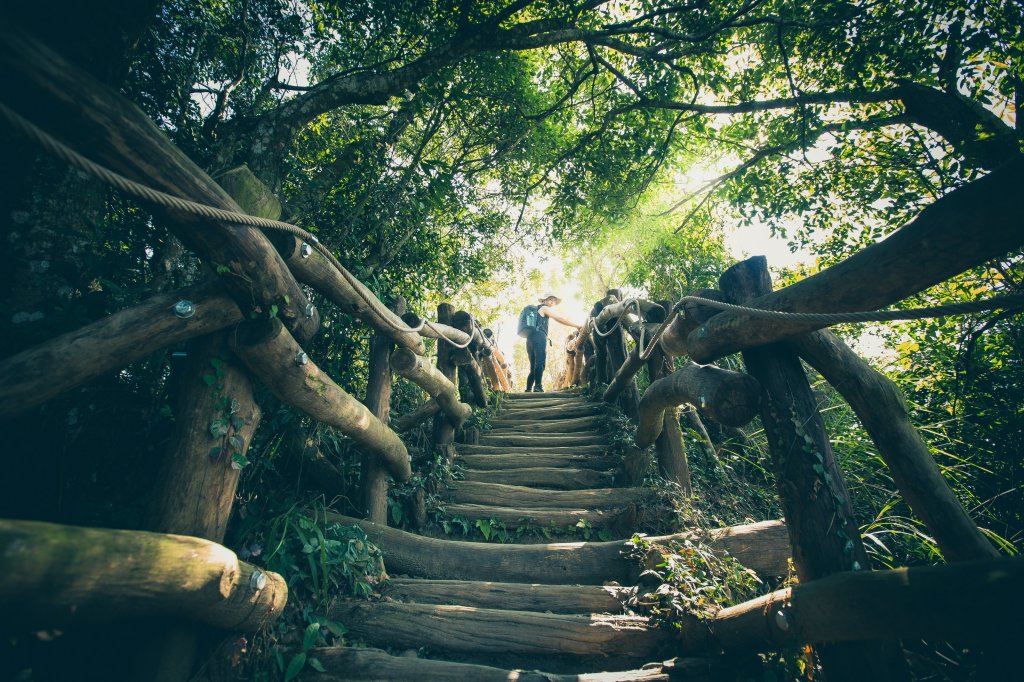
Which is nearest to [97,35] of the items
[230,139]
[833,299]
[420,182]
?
[230,139]

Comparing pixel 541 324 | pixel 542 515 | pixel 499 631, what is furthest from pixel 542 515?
pixel 541 324

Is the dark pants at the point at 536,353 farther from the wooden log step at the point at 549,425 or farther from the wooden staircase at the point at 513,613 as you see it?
the wooden staircase at the point at 513,613

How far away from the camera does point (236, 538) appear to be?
90.5 inches

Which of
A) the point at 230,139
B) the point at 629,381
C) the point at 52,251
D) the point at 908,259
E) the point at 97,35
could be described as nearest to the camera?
the point at 908,259

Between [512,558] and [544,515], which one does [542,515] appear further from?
[512,558]

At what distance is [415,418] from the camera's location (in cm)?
447

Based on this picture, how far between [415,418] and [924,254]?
4244 millimetres

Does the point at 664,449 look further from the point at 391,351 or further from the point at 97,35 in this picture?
the point at 97,35

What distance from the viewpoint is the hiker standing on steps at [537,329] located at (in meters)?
8.42

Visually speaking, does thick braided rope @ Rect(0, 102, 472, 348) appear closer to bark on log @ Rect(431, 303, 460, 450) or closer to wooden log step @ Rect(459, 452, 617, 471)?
bark on log @ Rect(431, 303, 460, 450)

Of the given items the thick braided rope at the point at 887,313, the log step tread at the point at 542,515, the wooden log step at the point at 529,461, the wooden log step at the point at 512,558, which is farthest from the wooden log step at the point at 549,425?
the thick braided rope at the point at 887,313

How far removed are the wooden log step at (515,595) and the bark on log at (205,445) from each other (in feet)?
4.33

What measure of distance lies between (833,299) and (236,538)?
11.0 ft

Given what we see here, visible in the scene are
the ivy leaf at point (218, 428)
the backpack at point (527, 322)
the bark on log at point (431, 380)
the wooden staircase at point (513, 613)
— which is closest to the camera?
the ivy leaf at point (218, 428)
